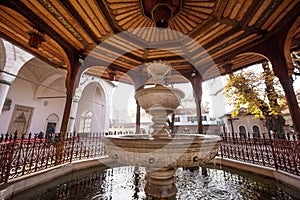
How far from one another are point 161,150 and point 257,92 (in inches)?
358

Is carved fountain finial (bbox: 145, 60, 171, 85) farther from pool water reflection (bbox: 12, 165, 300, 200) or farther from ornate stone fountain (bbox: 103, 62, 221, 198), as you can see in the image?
pool water reflection (bbox: 12, 165, 300, 200)

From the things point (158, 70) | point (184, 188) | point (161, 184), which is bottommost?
point (184, 188)

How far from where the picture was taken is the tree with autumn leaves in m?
7.35

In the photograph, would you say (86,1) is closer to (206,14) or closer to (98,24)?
(98,24)

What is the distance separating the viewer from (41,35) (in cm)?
375

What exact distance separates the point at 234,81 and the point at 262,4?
587 cm

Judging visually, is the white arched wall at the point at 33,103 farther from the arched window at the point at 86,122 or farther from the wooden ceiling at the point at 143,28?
the wooden ceiling at the point at 143,28

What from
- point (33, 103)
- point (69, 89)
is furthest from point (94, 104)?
point (69, 89)

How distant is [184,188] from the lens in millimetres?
2857

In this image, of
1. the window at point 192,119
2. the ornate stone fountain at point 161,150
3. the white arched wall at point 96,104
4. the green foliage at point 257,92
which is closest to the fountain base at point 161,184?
the ornate stone fountain at point 161,150

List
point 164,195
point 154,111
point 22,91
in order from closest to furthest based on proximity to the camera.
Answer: point 164,195 → point 154,111 → point 22,91

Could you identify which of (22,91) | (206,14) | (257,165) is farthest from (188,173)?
(22,91)

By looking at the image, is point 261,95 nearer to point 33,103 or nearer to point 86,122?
point 86,122

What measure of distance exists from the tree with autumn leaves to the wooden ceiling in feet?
8.88
